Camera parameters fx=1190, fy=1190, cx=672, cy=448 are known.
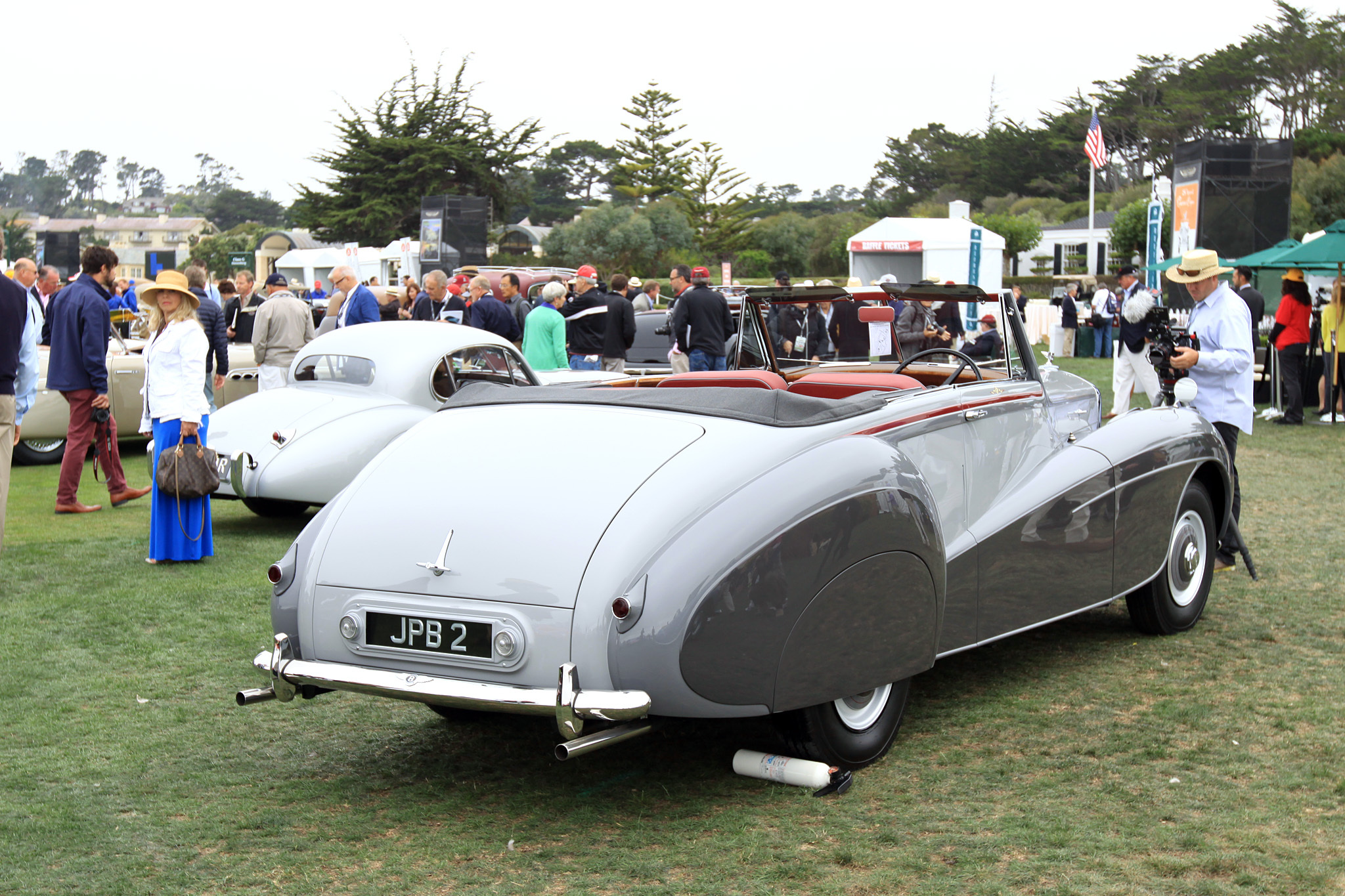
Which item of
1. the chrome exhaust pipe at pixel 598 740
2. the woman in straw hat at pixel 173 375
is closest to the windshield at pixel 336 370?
the woman in straw hat at pixel 173 375

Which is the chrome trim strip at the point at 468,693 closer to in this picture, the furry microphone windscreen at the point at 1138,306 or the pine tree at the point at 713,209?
the furry microphone windscreen at the point at 1138,306

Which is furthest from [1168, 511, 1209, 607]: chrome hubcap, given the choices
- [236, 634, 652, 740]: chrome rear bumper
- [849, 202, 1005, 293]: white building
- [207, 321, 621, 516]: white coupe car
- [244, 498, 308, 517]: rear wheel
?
[849, 202, 1005, 293]: white building

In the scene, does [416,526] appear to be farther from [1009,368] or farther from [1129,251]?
[1129,251]

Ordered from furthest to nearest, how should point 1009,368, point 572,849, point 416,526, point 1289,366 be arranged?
point 1289,366, point 1009,368, point 416,526, point 572,849

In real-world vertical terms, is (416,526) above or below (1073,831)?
above

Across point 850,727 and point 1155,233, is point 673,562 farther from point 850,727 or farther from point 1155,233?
point 1155,233

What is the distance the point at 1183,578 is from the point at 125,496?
26.6ft

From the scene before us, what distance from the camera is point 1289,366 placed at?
14.9m

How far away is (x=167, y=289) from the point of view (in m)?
7.14

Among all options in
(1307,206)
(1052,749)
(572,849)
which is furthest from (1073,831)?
(1307,206)

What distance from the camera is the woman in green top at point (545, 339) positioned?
12070 mm

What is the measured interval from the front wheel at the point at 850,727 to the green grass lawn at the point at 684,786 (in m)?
0.11

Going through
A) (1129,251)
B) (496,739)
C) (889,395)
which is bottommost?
(496,739)

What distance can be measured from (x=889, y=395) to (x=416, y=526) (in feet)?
5.96
